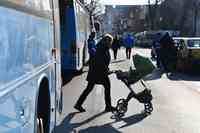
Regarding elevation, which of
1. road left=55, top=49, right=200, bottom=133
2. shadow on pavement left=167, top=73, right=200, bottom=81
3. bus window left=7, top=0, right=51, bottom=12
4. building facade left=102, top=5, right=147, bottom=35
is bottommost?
shadow on pavement left=167, top=73, right=200, bottom=81

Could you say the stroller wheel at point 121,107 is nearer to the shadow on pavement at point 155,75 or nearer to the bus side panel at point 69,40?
the bus side panel at point 69,40

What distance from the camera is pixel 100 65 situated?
11516 millimetres

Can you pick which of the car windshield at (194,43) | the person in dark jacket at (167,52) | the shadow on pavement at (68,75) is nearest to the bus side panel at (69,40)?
the shadow on pavement at (68,75)

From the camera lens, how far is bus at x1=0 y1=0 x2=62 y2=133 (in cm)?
373

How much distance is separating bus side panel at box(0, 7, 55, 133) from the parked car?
1880 cm

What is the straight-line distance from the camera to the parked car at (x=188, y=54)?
78.7 ft

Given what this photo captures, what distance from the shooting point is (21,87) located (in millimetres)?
4277

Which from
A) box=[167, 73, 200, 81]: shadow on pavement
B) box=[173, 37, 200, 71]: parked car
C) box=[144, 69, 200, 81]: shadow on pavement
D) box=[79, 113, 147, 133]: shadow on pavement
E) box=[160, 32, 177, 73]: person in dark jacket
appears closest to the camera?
box=[79, 113, 147, 133]: shadow on pavement

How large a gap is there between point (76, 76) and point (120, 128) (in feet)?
39.9

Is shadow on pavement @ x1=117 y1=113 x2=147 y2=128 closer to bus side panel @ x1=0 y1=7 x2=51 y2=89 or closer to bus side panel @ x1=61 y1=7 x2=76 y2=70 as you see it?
bus side panel @ x1=0 y1=7 x2=51 y2=89

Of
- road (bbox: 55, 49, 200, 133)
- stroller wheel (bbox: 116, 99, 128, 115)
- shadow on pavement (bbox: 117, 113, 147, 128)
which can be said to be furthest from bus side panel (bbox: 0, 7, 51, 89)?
stroller wheel (bbox: 116, 99, 128, 115)

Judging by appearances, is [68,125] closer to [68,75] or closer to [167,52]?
[68,75]

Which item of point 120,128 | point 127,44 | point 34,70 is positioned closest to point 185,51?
point 127,44

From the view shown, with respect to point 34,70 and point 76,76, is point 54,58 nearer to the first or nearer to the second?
point 34,70
